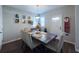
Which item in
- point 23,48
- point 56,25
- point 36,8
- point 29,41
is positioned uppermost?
point 36,8

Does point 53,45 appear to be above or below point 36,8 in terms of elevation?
below

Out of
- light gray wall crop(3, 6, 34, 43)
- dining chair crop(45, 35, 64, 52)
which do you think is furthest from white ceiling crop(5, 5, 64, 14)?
dining chair crop(45, 35, 64, 52)

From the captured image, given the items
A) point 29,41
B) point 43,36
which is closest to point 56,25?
point 43,36

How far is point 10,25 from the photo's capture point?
145cm

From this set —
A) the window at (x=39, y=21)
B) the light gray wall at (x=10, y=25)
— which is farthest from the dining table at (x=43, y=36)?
the light gray wall at (x=10, y=25)

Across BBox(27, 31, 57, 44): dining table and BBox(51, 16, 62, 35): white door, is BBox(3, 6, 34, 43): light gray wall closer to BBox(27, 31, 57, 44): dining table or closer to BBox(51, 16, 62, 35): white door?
BBox(27, 31, 57, 44): dining table

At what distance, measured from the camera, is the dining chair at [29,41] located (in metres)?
1.52

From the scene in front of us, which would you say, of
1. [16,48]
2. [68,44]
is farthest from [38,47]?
[68,44]

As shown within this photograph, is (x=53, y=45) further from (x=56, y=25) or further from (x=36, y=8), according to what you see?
(x=36, y=8)

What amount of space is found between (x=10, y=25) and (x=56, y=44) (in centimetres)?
94
